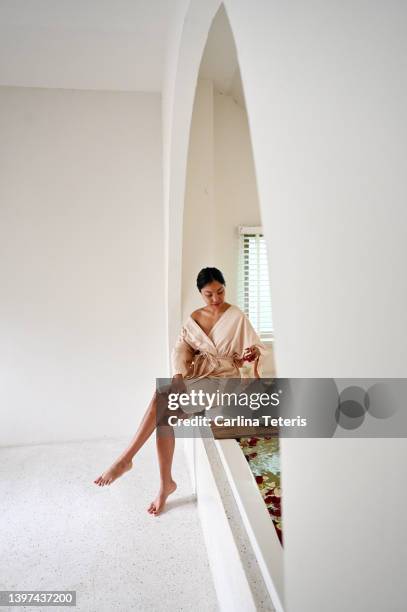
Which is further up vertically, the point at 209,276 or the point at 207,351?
the point at 209,276

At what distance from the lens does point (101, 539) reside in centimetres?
226

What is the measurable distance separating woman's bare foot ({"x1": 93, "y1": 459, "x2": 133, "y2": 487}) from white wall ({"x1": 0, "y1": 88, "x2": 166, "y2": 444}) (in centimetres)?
138

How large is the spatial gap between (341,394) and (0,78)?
3.83 m

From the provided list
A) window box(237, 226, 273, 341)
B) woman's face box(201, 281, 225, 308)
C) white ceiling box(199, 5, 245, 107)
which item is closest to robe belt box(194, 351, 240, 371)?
woman's face box(201, 281, 225, 308)

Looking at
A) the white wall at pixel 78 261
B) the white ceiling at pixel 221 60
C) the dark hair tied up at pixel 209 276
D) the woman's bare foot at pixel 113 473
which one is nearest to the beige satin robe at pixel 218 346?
the dark hair tied up at pixel 209 276

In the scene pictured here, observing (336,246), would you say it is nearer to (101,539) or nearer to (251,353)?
(251,353)

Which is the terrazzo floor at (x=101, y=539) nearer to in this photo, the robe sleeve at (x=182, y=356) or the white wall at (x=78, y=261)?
the white wall at (x=78, y=261)

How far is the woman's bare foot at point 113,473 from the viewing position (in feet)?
7.59

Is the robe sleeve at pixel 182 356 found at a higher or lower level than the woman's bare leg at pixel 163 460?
higher

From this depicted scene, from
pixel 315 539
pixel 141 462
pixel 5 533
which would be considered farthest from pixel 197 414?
pixel 315 539

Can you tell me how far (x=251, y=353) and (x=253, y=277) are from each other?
1.72 metres

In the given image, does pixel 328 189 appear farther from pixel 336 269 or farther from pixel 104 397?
pixel 104 397

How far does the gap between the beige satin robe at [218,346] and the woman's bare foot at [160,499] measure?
704mm

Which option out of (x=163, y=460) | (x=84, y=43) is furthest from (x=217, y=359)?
(x=84, y=43)
